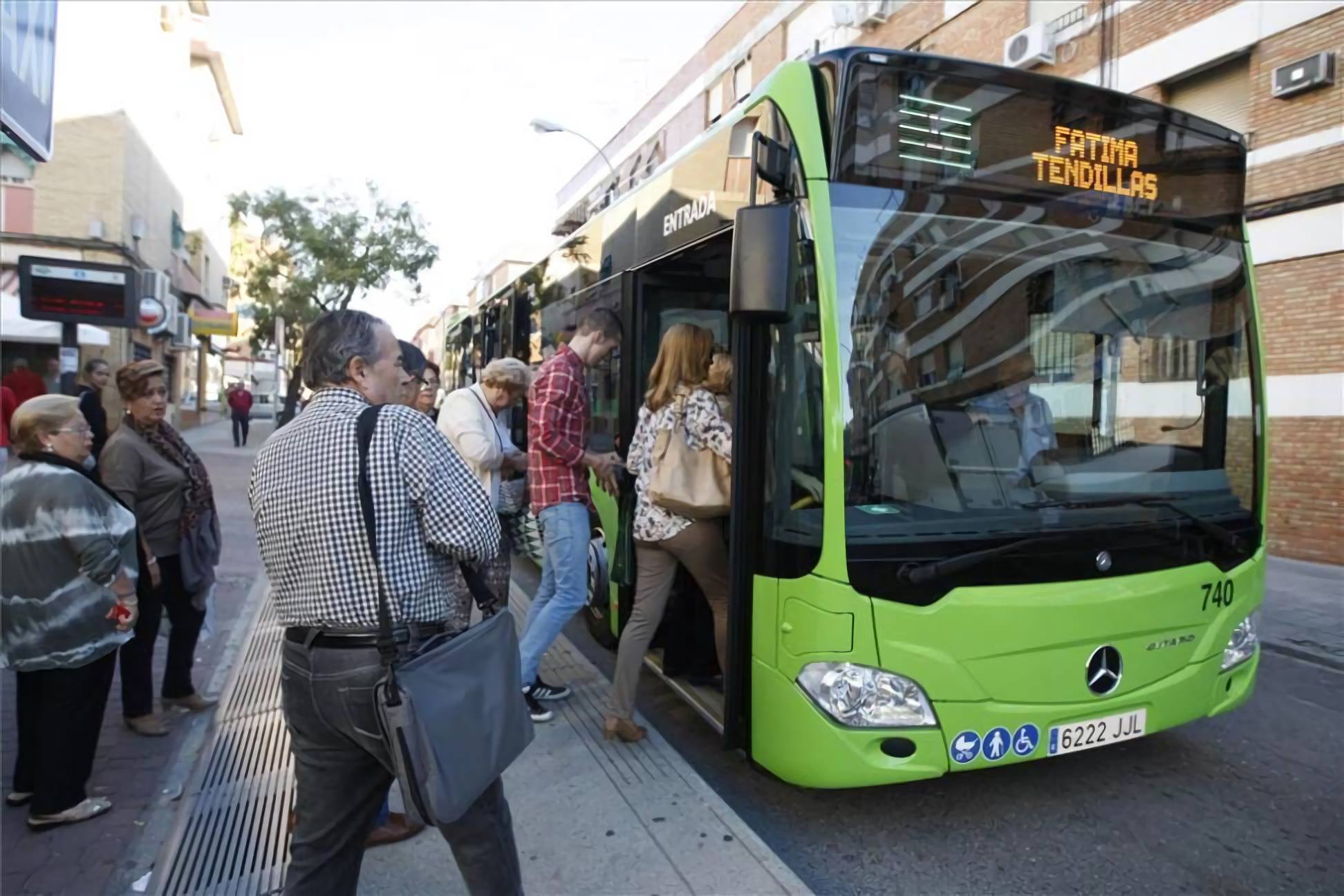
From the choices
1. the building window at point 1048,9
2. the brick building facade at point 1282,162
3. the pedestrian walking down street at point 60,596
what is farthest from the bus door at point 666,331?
the building window at point 1048,9

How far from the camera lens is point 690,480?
3.73m

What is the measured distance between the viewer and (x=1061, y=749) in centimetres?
326

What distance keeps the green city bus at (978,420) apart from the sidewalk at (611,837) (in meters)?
0.32

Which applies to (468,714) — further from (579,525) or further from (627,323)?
(627,323)

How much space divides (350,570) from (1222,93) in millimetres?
13200

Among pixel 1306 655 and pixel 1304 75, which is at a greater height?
pixel 1304 75

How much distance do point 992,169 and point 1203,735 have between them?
3.17 m

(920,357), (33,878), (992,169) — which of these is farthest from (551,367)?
(33,878)

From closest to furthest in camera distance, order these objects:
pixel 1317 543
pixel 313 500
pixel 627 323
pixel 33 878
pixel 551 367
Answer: pixel 313 500
pixel 33 878
pixel 551 367
pixel 627 323
pixel 1317 543

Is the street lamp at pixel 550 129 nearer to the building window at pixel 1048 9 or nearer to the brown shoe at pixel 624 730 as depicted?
the building window at pixel 1048 9

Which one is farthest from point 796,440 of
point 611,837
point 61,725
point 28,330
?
point 28,330

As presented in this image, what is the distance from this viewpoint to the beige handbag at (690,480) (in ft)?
12.2

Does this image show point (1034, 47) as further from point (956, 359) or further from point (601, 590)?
point (956, 359)

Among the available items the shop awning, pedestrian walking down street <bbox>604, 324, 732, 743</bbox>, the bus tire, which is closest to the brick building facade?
the bus tire
